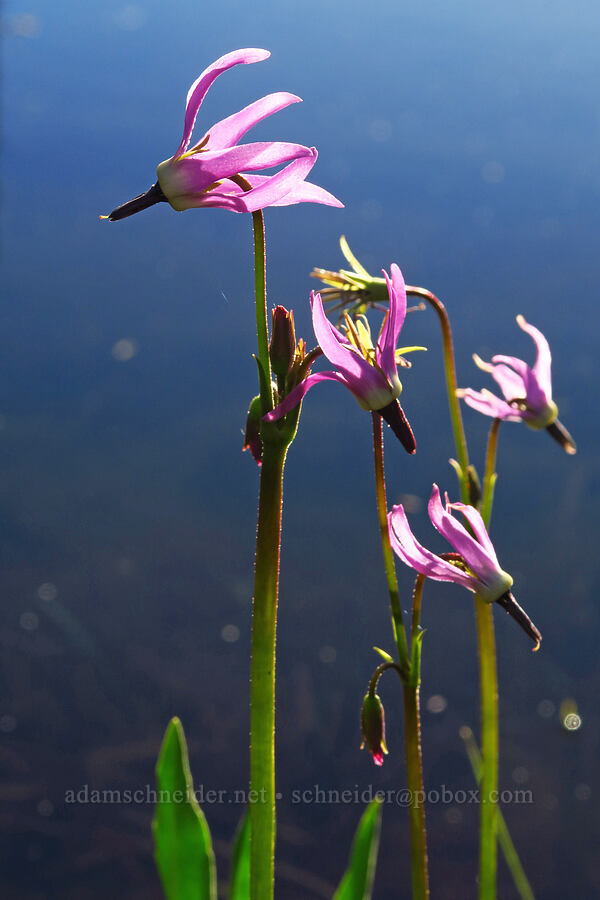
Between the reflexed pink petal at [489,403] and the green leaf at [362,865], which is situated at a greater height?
the reflexed pink petal at [489,403]

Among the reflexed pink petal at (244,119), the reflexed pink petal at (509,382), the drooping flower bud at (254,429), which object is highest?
the reflexed pink petal at (244,119)

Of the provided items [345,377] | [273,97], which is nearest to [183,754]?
[345,377]

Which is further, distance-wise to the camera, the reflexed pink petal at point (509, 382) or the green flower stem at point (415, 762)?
the reflexed pink petal at point (509, 382)

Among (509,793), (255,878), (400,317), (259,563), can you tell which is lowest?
(509,793)

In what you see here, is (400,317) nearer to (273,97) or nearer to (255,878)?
(273,97)

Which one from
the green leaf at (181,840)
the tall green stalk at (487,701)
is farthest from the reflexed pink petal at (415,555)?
the green leaf at (181,840)

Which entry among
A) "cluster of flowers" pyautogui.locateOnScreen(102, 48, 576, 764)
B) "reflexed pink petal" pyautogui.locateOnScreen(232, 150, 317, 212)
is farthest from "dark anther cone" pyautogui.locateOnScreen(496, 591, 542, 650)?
"reflexed pink petal" pyautogui.locateOnScreen(232, 150, 317, 212)

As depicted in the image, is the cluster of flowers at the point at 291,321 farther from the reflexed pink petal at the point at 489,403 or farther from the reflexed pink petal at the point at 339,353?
Answer: the reflexed pink petal at the point at 489,403
